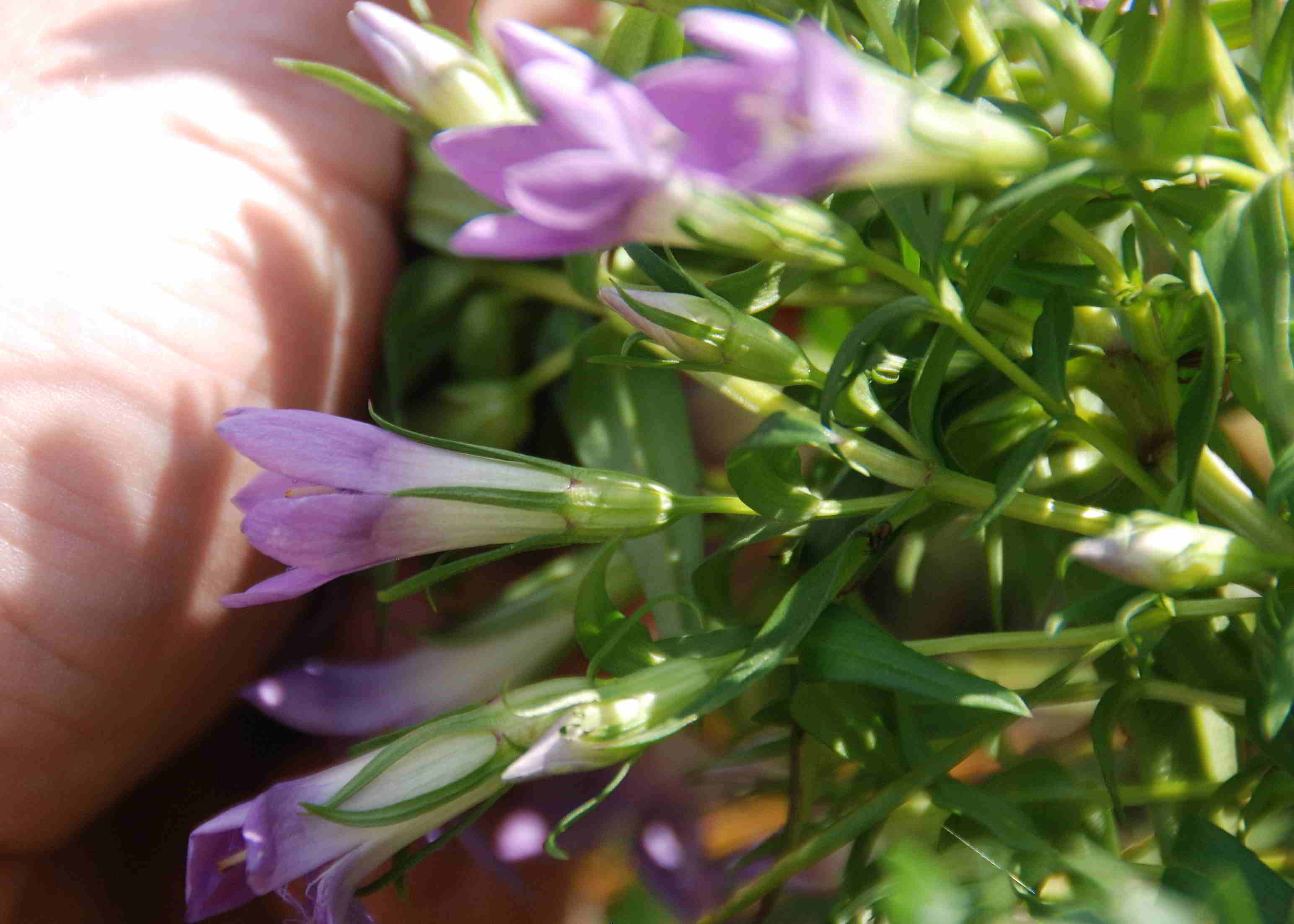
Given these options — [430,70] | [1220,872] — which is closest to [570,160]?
[430,70]

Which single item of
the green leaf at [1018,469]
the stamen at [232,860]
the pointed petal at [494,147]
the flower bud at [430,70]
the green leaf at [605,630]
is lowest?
the stamen at [232,860]

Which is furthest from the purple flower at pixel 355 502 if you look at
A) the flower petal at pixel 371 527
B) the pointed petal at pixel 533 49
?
the pointed petal at pixel 533 49

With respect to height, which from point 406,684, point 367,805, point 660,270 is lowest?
point 406,684

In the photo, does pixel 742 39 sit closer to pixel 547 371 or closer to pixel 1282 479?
pixel 1282 479

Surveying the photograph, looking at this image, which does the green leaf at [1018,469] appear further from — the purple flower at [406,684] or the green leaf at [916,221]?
the purple flower at [406,684]

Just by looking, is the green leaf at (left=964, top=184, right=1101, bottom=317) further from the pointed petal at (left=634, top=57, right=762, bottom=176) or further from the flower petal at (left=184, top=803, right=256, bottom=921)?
the flower petal at (left=184, top=803, right=256, bottom=921)

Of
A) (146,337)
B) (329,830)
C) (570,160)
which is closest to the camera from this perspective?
(570,160)

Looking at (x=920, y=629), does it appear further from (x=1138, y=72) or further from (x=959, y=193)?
(x=1138, y=72)

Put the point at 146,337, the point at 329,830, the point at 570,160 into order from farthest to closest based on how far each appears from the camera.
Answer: the point at 146,337, the point at 329,830, the point at 570,160
